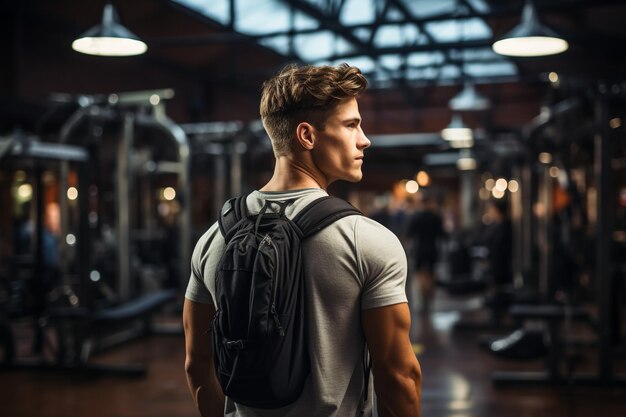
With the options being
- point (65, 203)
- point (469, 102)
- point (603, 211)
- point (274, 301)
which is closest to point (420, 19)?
point (469, 102)

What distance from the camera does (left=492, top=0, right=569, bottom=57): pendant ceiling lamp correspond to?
4.23 m

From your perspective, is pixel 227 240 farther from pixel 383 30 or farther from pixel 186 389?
pixel 383 30

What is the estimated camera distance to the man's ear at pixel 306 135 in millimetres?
1305

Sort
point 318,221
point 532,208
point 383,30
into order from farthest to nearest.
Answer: point 383,30, point 532,208, point 318,221

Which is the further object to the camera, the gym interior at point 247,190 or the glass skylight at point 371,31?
the glass skylight at point 371,31

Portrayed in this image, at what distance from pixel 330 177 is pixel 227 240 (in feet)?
0.75

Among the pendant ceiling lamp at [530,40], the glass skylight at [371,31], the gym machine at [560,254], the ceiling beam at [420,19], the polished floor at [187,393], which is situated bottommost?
the polished floor at [187,393]

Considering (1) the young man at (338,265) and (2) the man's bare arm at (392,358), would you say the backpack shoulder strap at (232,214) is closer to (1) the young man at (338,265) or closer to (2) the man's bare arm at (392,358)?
(1) the young man at (338,265)

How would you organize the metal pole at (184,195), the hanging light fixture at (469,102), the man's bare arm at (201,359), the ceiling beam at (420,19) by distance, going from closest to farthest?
the man's bare arm at (201,359)
the metal pole at (184,195)
the ceiling beam at (420,19)
the hanging light fixture at (469,102)

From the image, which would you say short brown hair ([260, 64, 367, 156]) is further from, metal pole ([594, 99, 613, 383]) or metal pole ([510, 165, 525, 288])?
metal pole ([510, 165, 525, 288])

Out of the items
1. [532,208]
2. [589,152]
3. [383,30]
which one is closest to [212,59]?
[383,30]

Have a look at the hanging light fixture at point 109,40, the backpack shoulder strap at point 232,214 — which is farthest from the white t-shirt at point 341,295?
the hanging light fixture at point 109,40

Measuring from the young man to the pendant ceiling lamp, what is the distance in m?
3.22

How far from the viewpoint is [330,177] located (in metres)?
1.38
